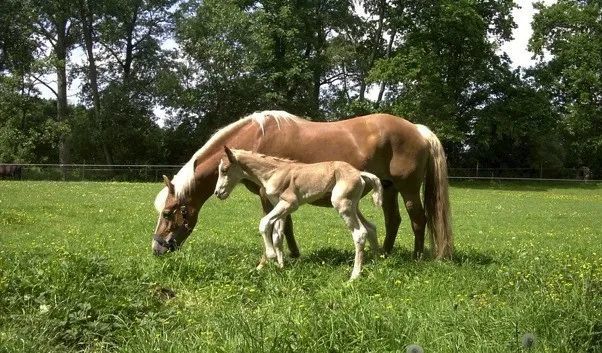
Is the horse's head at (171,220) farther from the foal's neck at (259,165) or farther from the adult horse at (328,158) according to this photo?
the foal's neck at (259,165)

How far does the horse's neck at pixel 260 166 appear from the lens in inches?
293

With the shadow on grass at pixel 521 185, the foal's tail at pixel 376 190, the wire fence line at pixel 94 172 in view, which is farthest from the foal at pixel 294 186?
the shadow on grass at pixel 521 185

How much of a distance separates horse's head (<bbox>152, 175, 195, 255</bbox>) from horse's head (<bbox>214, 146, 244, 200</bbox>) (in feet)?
2.22

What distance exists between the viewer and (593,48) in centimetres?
4881

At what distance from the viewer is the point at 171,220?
8.02m

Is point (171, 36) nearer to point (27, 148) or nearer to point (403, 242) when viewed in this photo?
point (27, 148)

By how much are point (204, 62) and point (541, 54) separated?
99.1 feet

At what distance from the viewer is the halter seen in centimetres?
788

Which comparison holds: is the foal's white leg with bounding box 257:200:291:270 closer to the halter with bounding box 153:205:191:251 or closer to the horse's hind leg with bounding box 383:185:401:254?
the halter with bounding box 153:205:191:251

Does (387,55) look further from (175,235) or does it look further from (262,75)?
(175,235)

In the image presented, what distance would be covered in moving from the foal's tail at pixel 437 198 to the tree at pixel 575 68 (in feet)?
143

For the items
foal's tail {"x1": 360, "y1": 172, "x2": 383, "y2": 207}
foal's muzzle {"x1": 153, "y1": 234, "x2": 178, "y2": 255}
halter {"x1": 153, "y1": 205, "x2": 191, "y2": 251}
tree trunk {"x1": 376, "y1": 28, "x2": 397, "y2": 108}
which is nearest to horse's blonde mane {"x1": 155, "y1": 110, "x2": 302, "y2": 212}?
halter {"x1": 153, "y1": 205, "x2": 191, "y2": 251}

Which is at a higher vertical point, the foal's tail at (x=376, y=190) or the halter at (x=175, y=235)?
the foal's tail at (x=376, y=190)

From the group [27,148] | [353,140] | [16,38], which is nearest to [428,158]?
[353,140]
